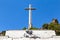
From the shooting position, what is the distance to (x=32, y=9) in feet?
136

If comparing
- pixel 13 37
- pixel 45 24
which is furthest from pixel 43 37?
pixel 45 24

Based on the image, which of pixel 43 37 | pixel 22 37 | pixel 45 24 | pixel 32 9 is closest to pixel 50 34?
pixel 43 37

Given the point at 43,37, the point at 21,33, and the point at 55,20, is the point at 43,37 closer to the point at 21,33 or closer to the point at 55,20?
the point at 21,33

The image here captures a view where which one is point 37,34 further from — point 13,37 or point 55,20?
point 55,20

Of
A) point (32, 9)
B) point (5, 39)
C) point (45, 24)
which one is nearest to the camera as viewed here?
point (5, 39)

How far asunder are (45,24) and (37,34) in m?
10.6

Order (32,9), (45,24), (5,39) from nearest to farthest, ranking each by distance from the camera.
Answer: (5,39), (45,24), (32,9)

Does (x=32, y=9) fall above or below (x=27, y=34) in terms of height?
above

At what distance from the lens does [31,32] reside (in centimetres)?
2720

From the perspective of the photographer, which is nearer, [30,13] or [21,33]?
[21,33]

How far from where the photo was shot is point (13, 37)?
27594 millimetres

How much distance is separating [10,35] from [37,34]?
2636 millimetres

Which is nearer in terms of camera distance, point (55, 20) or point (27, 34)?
point (27, 34)

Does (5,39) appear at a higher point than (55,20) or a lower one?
lower
